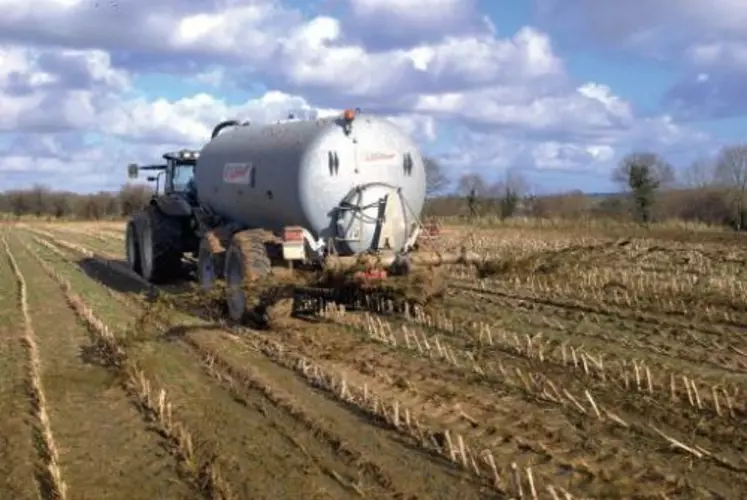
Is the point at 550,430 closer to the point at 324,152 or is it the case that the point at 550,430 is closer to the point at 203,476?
the point at 203,476

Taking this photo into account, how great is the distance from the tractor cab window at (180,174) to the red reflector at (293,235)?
7122 mm

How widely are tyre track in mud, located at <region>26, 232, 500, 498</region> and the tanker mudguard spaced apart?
7.14 metres

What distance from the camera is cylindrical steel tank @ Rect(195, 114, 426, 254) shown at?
1268 centimetres

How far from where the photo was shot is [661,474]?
6227 millimetres

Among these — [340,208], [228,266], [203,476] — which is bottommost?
[203,476]

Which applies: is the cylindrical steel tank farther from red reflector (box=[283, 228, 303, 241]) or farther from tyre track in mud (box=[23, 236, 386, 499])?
tyre track in mud (box=[23, 236, 386, 499])

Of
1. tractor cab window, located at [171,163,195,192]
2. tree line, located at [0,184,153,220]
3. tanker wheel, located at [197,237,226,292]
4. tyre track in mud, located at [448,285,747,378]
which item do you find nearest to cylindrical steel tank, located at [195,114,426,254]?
tanker wheel, located at [197,237,226,292]

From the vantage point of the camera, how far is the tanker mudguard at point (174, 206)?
58.4ft

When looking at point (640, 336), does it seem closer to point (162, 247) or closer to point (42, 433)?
point (42, 433)

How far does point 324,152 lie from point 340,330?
2.43 meters

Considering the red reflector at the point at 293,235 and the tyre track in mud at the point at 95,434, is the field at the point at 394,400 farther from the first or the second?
the red reflector at the point at 293,235

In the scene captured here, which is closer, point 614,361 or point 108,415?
point 108,415

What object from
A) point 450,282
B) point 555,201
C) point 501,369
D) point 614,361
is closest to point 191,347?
point 501,369

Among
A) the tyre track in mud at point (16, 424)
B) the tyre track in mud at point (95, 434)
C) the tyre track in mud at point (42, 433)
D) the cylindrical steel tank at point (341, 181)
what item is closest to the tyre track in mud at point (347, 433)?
the tyre track in mud at point (95, 434)
